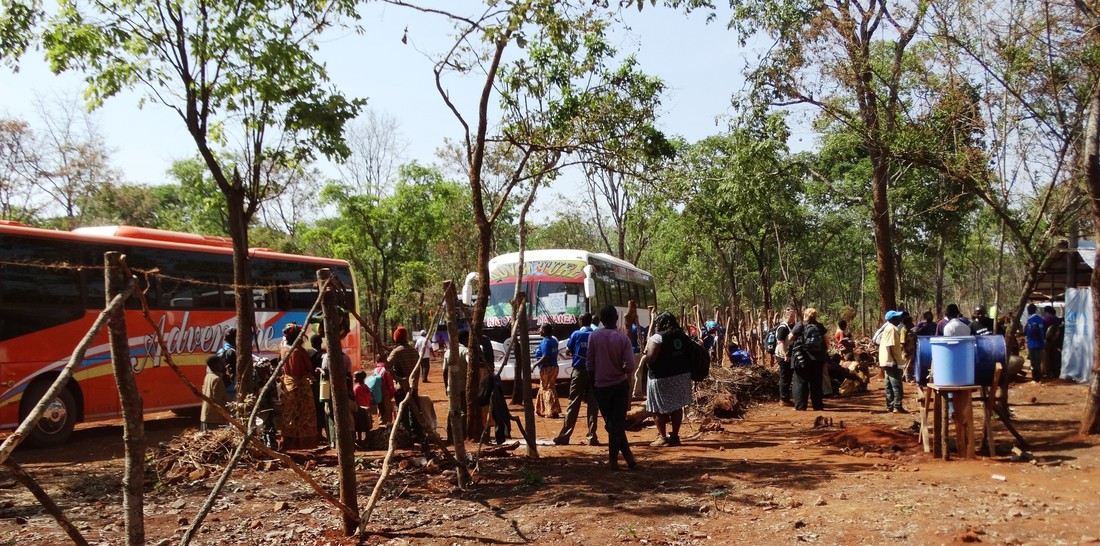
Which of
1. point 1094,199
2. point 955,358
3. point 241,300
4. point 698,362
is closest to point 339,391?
point 241,300

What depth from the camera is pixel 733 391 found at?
47.6ft

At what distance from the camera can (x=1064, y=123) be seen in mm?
11016

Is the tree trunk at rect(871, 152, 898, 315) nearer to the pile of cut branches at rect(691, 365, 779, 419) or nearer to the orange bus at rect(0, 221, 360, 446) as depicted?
the pile of cut branches at rect(691, 365, 779, 419)

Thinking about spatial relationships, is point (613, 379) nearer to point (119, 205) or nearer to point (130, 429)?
point (130, 429)

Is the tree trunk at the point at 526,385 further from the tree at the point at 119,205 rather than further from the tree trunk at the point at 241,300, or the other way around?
the tree at the point at 119,205

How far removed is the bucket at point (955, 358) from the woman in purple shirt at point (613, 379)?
3.14 meters

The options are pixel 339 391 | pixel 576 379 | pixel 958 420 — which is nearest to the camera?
pixel 339 391

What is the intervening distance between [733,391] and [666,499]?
762 cm

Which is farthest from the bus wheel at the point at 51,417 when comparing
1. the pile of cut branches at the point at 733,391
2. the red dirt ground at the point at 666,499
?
the pile of cut branches at the point at 733,391

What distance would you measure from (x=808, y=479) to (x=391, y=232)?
81.6 ft

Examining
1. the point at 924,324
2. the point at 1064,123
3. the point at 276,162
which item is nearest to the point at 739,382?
the point at 924,324

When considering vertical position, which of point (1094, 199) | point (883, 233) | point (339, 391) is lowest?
point (339, 391)

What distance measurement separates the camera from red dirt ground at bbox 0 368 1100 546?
6.12 meters

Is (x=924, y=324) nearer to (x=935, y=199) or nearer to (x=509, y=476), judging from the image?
(x=509, y=476)
